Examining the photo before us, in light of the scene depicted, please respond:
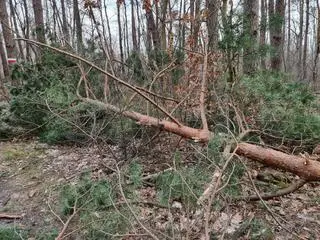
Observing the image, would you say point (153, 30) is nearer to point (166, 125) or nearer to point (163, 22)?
point (163, 22)

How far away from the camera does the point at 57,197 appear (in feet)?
11.2

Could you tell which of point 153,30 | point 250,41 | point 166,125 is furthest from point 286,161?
point 153,30

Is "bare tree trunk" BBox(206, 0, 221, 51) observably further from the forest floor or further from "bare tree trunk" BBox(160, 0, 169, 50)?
the forest floor

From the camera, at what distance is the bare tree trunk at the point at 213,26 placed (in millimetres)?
4598

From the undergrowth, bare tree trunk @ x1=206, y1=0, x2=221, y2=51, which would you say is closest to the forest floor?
the undergrowth

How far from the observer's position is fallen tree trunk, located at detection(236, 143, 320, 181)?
2732 millimetres

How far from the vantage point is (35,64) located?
5430 mm

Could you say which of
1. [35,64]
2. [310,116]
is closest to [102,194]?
[310,116]

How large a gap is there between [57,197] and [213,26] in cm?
307

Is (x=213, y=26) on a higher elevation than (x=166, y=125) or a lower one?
higher

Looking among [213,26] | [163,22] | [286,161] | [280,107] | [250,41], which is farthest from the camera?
[163,22]

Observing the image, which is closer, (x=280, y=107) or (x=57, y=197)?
(x=57, y=197)

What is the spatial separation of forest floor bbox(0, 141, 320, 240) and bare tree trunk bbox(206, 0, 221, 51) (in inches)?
64.6

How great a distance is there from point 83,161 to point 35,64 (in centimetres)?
203
